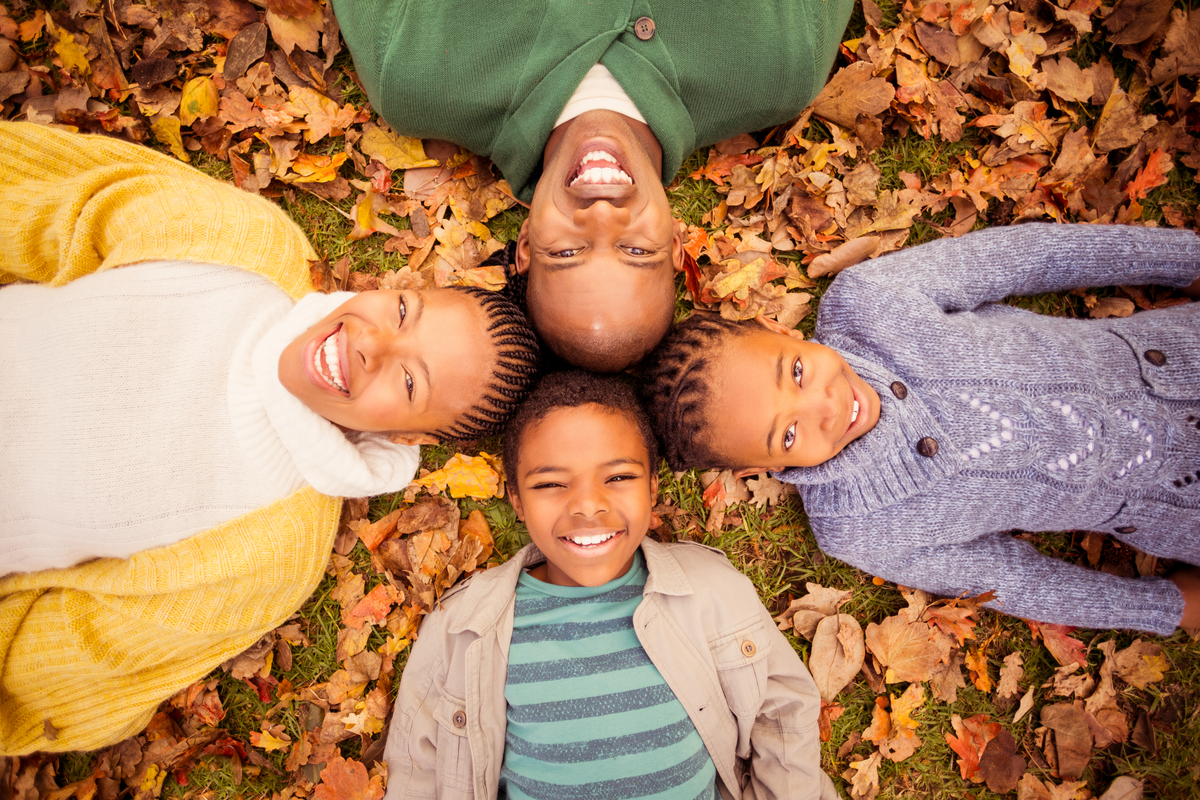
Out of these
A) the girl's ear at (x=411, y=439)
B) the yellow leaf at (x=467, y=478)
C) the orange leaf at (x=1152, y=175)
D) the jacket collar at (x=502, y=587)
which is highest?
the orange leaf at (x=1152, y=175)

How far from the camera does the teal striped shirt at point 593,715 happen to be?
2.75 metres

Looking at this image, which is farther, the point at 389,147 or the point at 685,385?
the point at 389,147

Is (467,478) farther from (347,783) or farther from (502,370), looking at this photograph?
(347,783)

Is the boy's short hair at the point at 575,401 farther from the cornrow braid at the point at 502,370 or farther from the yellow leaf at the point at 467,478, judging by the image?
the yellow leaf at the point at 467,478

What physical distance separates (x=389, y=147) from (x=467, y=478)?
178cm

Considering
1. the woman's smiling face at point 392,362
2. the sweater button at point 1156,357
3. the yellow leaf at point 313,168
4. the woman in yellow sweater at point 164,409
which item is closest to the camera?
the woman's smiling face at point 392,362

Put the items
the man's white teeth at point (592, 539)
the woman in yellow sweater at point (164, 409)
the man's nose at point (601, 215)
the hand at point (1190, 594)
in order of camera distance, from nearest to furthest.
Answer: the man's nose at point (601, 215) → the woman in yellow sweater at point (164, 409) → the man's white teeth at point (592, 539) → the hand at point (1190, 594)

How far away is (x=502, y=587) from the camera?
297 cm

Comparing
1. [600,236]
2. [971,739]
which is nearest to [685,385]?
[600,236]

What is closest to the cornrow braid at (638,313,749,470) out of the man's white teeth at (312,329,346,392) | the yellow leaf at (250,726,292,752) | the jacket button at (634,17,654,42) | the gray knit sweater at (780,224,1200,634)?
the gray knit sweater at (780,224,1200,634)

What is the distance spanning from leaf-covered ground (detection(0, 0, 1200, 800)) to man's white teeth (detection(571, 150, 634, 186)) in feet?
2.91

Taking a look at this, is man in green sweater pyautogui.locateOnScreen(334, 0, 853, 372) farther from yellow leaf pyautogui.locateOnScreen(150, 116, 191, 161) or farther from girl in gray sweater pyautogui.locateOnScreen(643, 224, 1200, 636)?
yellow leaf pyautogui.locateOnScreen(150, 116, 191, 161)

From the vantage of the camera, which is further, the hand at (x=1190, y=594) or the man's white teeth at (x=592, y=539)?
the hand at (x=1190, y=594)

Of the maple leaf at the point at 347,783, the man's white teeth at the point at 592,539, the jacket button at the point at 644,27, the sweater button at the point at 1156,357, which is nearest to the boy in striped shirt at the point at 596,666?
the man's white teeth at the point at 592,539
